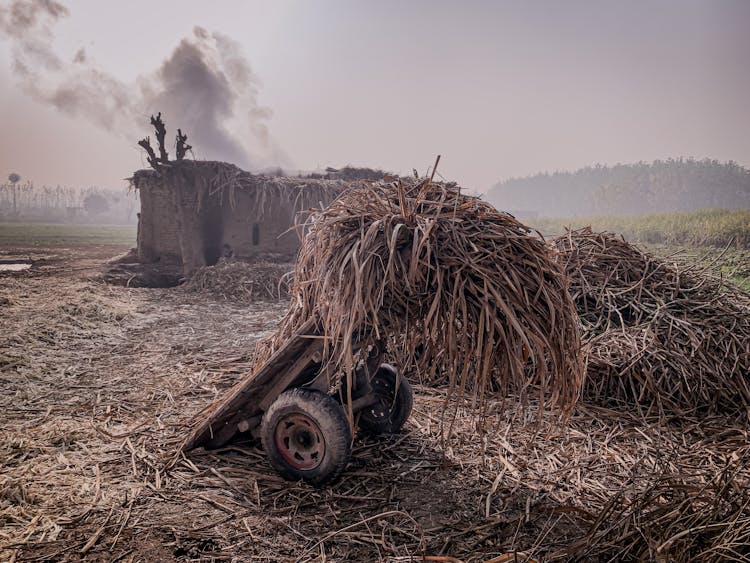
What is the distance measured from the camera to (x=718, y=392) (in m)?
4.21

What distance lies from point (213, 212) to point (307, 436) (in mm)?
12102

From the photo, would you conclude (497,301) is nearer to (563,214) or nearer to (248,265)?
(248,265)

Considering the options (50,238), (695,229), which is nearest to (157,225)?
(50,238)

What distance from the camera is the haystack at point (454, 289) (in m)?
2.27

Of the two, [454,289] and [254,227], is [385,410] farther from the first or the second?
[254,227]

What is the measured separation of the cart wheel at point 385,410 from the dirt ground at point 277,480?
11 cm

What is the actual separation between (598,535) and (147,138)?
1378 centimetres

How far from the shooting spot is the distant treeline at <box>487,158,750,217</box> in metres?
80.0

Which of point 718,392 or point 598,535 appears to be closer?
point 598,535

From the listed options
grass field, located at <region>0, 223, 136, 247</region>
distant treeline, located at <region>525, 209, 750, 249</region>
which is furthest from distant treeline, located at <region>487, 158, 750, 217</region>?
grass field, located at <region>0, 223, 136, 247</region>

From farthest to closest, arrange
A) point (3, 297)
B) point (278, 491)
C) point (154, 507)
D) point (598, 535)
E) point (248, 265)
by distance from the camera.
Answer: point (248, 265), point (3, 297), point (278, 491), point (154, 507), point (598, 535)

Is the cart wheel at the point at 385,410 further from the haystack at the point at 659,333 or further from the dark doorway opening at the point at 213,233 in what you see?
the dark doorway opening at the point at 213,233

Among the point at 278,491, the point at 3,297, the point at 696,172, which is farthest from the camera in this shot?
the point at 696,172

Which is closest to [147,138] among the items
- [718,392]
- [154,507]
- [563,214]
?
[154,507]
